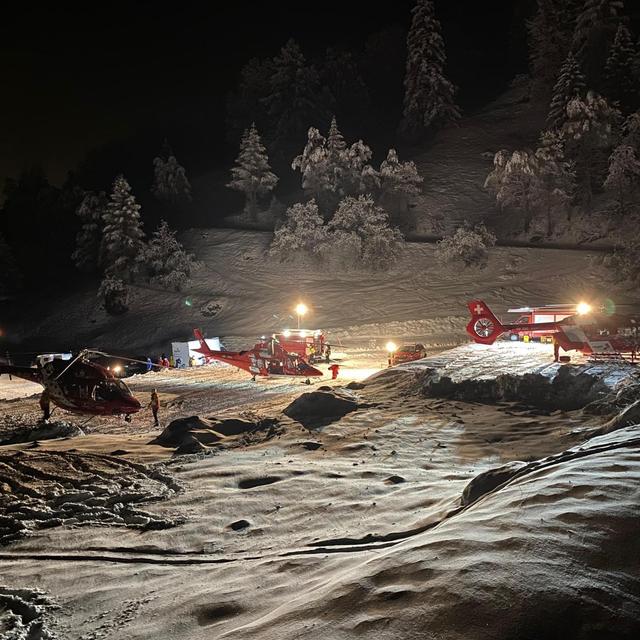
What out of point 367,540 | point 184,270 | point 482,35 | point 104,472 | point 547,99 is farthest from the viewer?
point 482,35

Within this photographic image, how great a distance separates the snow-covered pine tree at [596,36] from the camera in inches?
2272

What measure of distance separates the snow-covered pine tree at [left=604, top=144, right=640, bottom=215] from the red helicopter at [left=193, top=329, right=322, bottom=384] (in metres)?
36.6

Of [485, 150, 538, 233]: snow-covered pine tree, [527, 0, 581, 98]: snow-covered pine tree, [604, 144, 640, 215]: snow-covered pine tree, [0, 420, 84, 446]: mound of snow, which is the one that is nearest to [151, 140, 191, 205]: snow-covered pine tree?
[485, 150, 538, 233]: snow-covered pine tree

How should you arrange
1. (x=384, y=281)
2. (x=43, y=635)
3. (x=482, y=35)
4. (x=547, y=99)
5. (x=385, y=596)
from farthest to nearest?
(x=482, y=35) → (x=547, y=99) → (x=384, y=281) → (x=43, y=635) → (x=385, y=596)

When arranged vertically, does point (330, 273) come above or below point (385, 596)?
above

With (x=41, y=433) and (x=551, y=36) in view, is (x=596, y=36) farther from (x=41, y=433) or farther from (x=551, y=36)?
(x=41, y=433)

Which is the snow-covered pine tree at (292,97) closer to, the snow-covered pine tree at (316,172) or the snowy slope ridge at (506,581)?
the snow-covered pine tree at (316,172)

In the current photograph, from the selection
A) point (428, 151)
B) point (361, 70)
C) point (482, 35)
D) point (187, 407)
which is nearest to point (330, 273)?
point (428, 151)

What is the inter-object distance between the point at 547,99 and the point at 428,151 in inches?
704

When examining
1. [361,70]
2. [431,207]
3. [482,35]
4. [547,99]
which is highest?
[482,35]

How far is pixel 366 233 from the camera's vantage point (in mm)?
51094

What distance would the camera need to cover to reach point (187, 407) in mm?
22672

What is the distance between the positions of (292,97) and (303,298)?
42590 millimetres

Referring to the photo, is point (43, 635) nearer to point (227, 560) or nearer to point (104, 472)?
point (227, 560)
